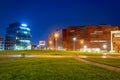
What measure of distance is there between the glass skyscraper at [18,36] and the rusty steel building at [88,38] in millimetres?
28284

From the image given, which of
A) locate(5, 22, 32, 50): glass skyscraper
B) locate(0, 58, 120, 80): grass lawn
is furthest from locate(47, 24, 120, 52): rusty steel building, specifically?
locate(0, 58, 120, 80): grass lawn

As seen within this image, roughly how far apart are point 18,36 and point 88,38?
203 feet

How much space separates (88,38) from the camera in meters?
144

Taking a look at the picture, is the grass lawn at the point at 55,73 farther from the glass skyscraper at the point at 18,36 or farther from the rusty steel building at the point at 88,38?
the glass skyscraper at the point at 18,36

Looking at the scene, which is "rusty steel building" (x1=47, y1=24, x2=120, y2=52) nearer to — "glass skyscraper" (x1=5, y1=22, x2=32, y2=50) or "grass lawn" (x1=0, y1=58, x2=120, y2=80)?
"glass skyscraper" (x1=5, y1=22, x2=32, y2=50)

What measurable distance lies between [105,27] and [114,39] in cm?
3024

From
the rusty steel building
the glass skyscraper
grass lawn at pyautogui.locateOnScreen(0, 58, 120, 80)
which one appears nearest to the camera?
grass lawn at pyautogui.locateOnScreen(0, 58, 120, 80)

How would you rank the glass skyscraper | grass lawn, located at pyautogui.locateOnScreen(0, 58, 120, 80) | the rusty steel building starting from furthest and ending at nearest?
the glass skyscraper → the rusty steel building → grass lawn, located at pyautogui.locateOnScreen(0, 58, 120, 80)

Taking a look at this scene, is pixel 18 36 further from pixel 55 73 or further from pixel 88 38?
pixel 55 73

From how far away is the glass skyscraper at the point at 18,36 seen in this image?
16607 centimetres

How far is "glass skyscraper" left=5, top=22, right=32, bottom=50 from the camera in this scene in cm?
16607

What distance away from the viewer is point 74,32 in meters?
150

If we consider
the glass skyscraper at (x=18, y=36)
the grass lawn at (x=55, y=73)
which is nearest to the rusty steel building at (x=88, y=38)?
the glass skyscraper at (x=18, y=36)

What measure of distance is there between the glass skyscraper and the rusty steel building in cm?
2828
